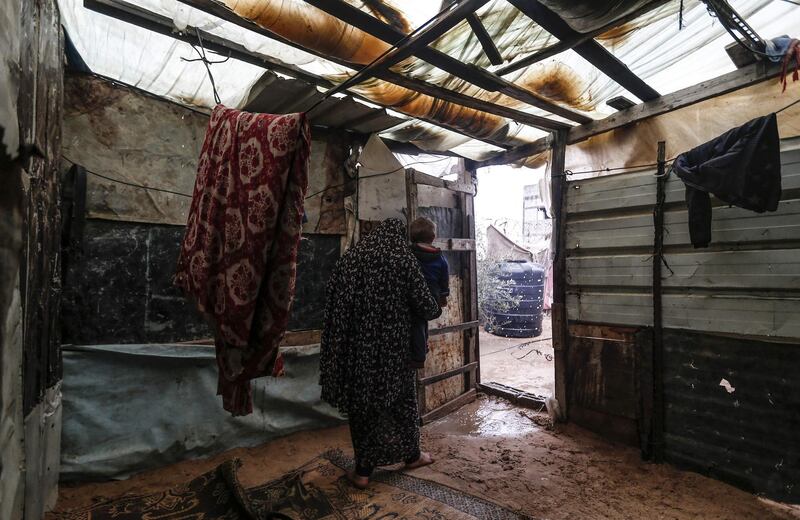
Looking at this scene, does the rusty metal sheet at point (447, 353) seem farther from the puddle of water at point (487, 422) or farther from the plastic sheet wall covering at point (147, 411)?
the plastic sheet wall covering at point (147, 411)

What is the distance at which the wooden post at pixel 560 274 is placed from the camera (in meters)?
4.24

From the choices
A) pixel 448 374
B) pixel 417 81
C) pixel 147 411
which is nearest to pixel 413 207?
pixel 417 81

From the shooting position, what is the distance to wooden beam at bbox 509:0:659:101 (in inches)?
86.3

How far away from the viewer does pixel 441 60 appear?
8.77ft

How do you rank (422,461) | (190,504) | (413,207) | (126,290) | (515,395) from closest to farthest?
(190,504), (126,290), (422,461), (413,207), (515,395)

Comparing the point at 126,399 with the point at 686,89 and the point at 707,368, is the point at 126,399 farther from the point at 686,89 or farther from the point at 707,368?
the point at 686,89

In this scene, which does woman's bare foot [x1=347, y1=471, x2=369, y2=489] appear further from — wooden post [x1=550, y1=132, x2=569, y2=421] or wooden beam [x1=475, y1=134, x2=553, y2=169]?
wooden beam [x1=475, y1=134, x2=553, y2=169]

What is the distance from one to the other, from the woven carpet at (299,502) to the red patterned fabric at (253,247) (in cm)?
132

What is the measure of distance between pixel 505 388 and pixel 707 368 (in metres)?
2.53

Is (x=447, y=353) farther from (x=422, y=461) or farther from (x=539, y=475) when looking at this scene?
(x=539, y=475)

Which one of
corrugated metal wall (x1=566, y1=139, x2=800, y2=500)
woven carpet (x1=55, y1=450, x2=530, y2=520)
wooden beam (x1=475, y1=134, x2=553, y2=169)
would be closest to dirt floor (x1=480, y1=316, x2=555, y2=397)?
corrugated metal wall (x1=566, y1=139, x2=800, y2=500)

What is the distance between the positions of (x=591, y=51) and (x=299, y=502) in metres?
3.81

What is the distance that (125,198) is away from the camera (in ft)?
10.5

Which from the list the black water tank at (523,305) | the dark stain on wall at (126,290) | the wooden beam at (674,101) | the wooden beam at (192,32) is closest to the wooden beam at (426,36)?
the wooden beam at (192,32)
